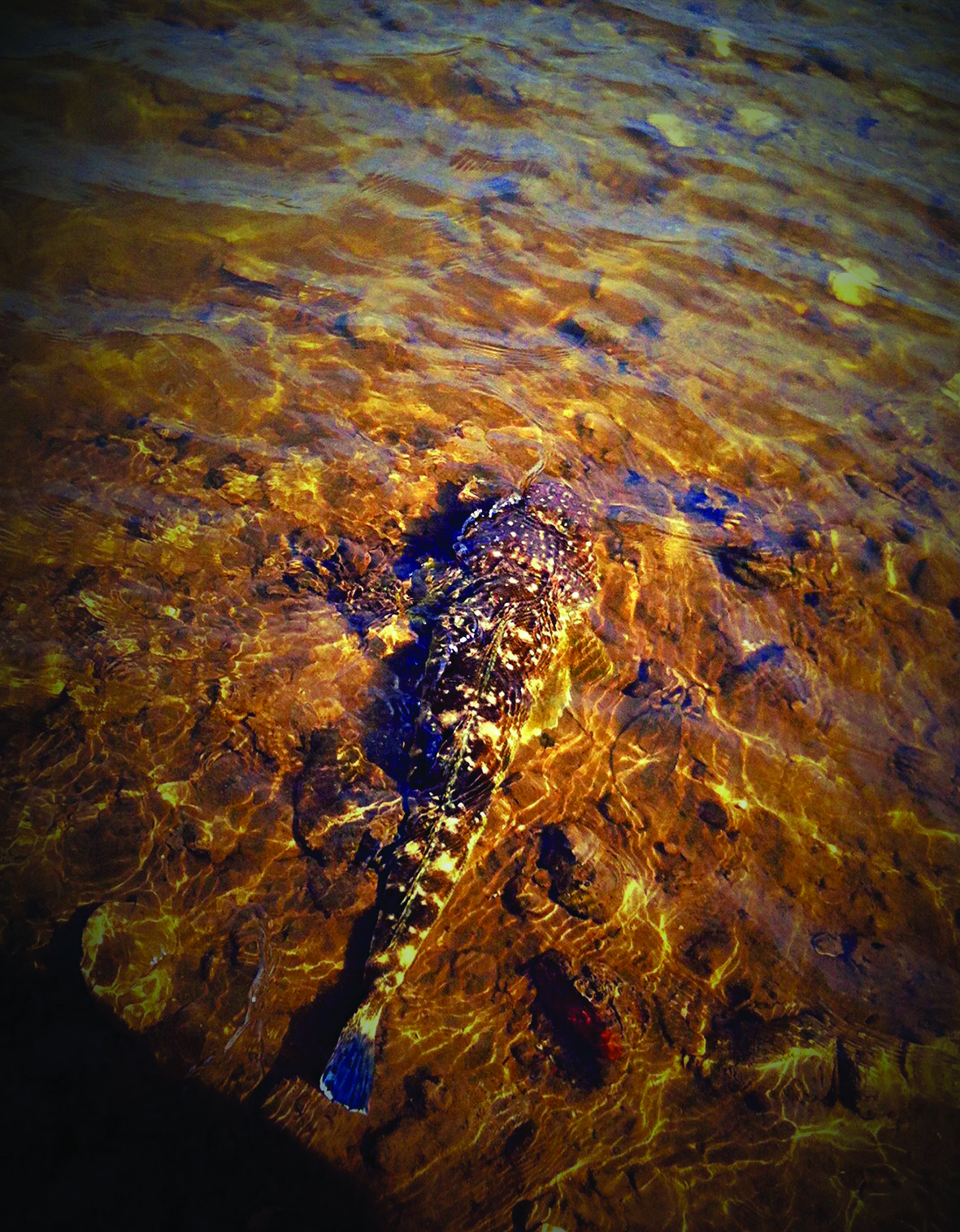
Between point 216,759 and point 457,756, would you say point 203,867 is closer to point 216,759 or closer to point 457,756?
point 216,759

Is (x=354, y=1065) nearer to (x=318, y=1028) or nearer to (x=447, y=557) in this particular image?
(x=318, y=1028)

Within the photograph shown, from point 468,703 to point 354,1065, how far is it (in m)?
2.25

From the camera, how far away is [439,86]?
35.3 ft

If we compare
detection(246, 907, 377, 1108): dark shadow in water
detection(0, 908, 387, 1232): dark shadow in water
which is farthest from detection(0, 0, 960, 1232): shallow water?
detection(0, 908, 387, 1232): dark shadow in water

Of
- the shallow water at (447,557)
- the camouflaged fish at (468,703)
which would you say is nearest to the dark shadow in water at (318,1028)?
the shallow water at (447,557)

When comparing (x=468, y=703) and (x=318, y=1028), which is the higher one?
(x=468, y=703)

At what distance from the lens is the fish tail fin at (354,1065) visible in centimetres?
352

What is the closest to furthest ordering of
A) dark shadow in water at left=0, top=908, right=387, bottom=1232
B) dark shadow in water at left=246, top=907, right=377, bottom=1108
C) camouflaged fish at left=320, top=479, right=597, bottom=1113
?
1. dark shadow in water at left=0, top=908, right=387, bottom=1232
2. dark shadow in water at left=246, top=907, right=377, bottom=1108
3. camouflaged fish at left=320, top=479, right=597, bottom=1113

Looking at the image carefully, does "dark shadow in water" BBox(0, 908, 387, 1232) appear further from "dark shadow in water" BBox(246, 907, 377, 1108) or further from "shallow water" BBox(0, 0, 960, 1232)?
"dark shadow in water" BBox(246, 907, 377, 1108)

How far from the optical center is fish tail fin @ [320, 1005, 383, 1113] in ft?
11.6

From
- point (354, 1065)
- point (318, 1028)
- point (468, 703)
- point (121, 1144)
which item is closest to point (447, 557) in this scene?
point (468, 703)

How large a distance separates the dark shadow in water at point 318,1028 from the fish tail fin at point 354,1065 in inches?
3.0

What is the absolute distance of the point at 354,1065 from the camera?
360 cm

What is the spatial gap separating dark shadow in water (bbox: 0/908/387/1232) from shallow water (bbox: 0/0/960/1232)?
4.8 inches
